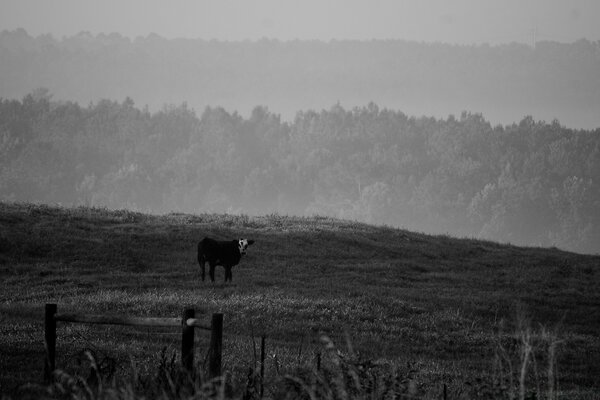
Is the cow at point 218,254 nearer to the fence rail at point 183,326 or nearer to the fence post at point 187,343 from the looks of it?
the fence rail at point 183,326

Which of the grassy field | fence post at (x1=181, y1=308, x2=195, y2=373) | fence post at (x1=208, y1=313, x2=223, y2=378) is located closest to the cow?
the grassy field

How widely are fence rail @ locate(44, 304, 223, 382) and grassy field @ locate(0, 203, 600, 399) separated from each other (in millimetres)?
355

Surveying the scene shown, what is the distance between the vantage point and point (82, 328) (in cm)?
2338

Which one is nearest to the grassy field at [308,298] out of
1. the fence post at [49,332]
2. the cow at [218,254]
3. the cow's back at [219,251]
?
the fence post at [49,332]

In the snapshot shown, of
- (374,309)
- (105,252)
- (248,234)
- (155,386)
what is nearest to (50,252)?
(105,252)

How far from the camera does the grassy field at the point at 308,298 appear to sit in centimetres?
1969

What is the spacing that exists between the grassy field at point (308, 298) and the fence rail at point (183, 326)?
1.17 feet

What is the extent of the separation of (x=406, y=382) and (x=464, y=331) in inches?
564

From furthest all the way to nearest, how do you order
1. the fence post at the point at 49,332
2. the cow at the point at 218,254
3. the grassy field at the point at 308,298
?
1. the cow at the point at 218,254
2. the grassy field at the point at 308,298
3. the fence post at the point at 49,332

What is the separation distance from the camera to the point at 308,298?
30.6 meters

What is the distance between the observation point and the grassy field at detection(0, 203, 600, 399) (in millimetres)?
19688

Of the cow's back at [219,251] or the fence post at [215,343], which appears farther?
the cow's back at [219,251]

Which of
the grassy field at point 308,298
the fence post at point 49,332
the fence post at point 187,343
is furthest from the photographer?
the grassy field at point 308,298

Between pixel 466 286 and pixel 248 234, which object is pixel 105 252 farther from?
pixel 466 286
